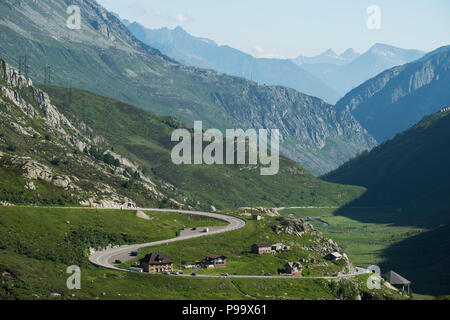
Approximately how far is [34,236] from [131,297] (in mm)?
49250

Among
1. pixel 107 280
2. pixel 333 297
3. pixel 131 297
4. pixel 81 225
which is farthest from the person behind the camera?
pixel 81 225

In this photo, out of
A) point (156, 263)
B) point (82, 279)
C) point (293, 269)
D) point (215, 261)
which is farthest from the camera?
point (293, 269)

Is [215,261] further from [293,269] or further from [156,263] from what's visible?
[293,269]

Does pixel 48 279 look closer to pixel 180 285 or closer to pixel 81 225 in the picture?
pixel 180 285

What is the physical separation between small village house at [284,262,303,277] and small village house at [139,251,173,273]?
39056mm

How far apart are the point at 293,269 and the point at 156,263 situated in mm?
45640

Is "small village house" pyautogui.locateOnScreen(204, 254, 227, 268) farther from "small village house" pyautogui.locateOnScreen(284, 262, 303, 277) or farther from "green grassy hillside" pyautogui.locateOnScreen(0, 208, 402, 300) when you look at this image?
"small village house" pyautogui.locateOnScreen(284, 262, 303, 277)

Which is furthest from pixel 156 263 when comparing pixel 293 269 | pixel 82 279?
pixel 293 269

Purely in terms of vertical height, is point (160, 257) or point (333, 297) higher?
point (160, 257)

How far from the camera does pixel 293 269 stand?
194 m

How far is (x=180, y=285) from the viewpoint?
6299 inches
